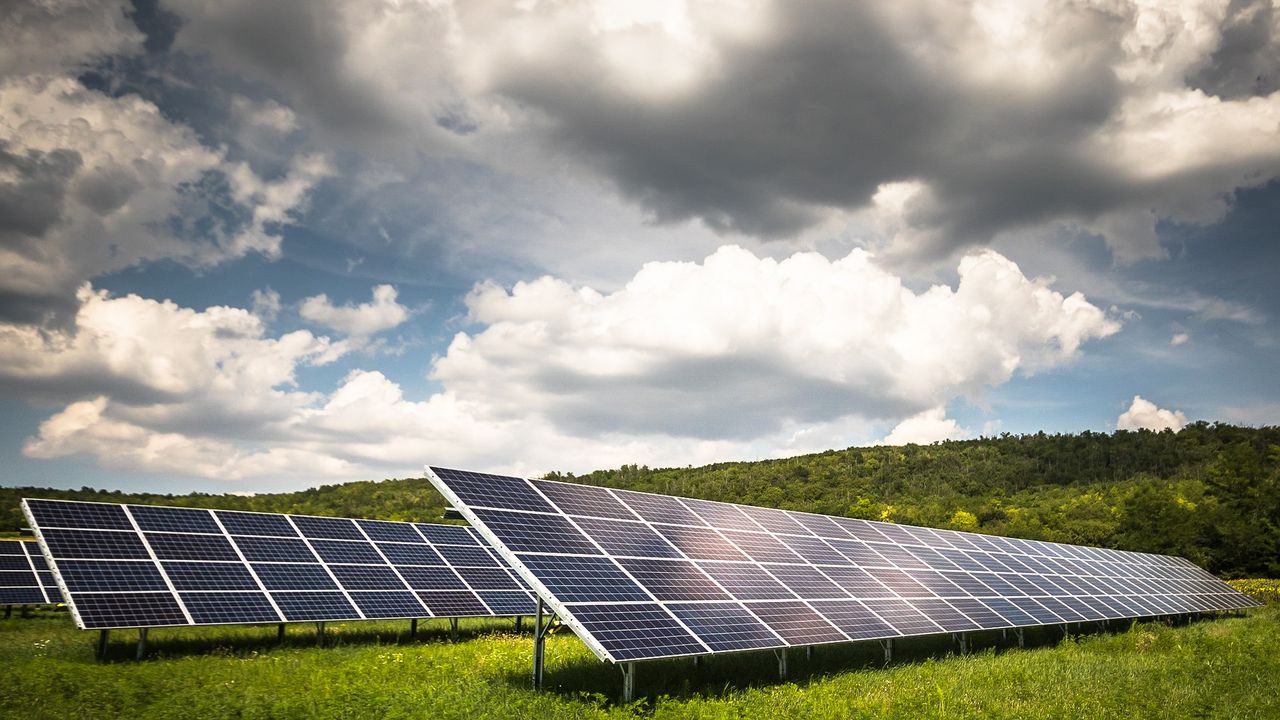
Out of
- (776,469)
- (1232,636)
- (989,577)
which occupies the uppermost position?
(776,469)

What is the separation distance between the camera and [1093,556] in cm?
4938

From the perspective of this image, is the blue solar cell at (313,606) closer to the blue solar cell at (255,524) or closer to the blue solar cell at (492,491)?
the blue solar cell at (255,524)

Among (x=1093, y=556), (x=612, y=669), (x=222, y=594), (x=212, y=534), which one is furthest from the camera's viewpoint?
(x=1093, y=556)

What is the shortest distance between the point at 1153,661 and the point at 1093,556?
25.5 m

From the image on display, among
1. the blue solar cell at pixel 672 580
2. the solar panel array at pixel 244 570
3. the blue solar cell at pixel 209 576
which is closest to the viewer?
the blue solar cell at pixel 672 580

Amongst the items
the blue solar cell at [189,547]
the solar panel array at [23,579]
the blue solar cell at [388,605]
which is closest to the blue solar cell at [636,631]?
the blue solar cell at [388,605]

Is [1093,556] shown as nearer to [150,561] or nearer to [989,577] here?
[989,577]

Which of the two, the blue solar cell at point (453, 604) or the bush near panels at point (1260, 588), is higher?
the blue solar cell at point (453, 604)

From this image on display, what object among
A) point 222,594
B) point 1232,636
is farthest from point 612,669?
point 1232,636

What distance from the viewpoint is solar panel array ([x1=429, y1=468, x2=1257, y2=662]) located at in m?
17.7

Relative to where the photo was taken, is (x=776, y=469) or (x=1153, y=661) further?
(x=776, y=469)

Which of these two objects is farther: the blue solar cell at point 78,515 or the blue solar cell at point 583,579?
the blue solar cell at point 78,515

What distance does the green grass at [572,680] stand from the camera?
16516 mm

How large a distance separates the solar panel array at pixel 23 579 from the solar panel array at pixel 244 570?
43.0 ft
